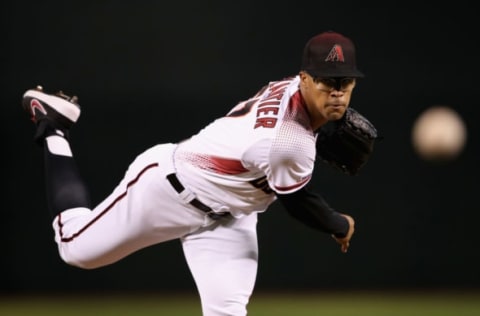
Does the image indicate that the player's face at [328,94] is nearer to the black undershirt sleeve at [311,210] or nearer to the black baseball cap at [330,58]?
the black baseball cap at [330,58]

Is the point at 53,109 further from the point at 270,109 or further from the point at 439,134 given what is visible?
the point at 439,134

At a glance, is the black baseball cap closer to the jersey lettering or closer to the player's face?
the player's face

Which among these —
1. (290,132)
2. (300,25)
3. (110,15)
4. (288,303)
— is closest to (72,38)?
(110,15)

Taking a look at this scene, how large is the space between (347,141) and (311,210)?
14.2 inches

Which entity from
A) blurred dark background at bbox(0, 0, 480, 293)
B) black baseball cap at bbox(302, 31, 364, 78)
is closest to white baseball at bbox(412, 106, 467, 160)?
blurred dark background at bbox(0, 0, 480, 293)

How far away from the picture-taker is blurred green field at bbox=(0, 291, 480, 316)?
6.42m

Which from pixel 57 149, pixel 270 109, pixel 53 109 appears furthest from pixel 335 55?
pixel 53 109

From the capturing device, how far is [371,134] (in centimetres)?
372

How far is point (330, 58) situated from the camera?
341 centimetres

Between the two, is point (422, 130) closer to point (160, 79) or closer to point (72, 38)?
point (160, 79)

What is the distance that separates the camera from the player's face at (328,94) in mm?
3410

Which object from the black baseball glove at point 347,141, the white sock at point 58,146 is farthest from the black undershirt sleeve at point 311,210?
the white sock at point 58,146

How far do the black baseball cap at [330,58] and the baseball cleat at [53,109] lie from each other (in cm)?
168

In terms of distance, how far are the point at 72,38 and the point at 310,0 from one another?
6.89ft
